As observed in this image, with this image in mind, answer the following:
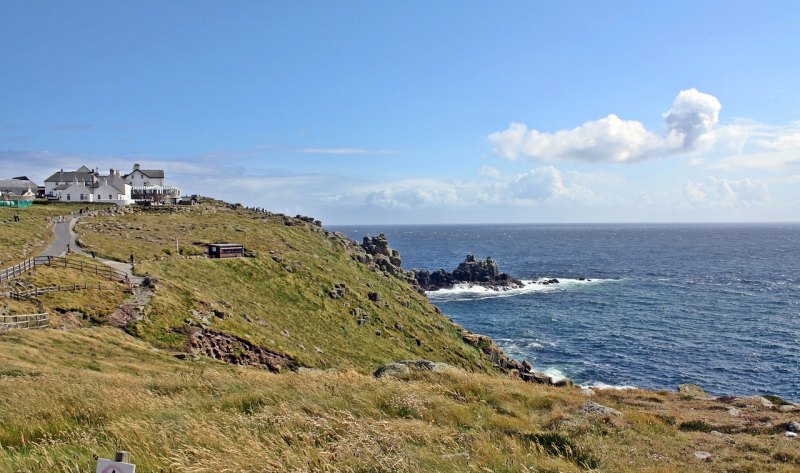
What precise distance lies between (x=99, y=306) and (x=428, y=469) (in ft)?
107

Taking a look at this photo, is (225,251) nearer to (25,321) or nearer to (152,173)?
(25,321)

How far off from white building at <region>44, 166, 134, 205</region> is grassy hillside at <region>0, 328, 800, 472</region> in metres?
100

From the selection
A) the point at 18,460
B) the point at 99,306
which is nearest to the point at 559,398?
the point at 18,460

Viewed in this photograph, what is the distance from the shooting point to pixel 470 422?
1412 cm

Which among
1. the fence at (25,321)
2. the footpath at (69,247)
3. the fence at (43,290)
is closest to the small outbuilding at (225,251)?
the footpath at (69,247)

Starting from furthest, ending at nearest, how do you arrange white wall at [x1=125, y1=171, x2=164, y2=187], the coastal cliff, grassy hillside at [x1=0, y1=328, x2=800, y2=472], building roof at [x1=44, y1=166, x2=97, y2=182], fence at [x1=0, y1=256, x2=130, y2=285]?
white wall at [x1=125, y1=171, x2=164, y2=187] < building roof at [x1=44, y1=166, x2=97, y2=182] < fence at [x1=0, y1=256, x2=130, y2=285] < the coastal cliff < grassy hillside at [x1=0, y1=328, x2=800, y2=472]

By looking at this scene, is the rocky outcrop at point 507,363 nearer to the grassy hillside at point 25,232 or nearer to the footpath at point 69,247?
the footpath at point 69,247

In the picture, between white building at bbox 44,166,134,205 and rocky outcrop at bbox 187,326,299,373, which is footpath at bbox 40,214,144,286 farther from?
white building at bbox 44,166,134,205

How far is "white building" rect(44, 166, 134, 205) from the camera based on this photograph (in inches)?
4242

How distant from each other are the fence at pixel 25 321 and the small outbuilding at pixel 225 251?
91.1ft

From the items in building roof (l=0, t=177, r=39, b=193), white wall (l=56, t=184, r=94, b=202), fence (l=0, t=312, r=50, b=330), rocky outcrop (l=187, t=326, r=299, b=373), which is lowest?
rocky outcrop (l=187, t=326, r=299, b=373)

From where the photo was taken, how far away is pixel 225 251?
2277 inches

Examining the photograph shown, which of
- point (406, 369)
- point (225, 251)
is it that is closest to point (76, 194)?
point (225, 251)

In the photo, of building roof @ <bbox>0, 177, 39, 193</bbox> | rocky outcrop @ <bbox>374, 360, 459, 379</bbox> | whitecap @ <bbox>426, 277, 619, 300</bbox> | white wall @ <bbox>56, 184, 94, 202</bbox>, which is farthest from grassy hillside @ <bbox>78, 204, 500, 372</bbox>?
building roof @ <bbox>0, 177, 39, 193</bbox>
